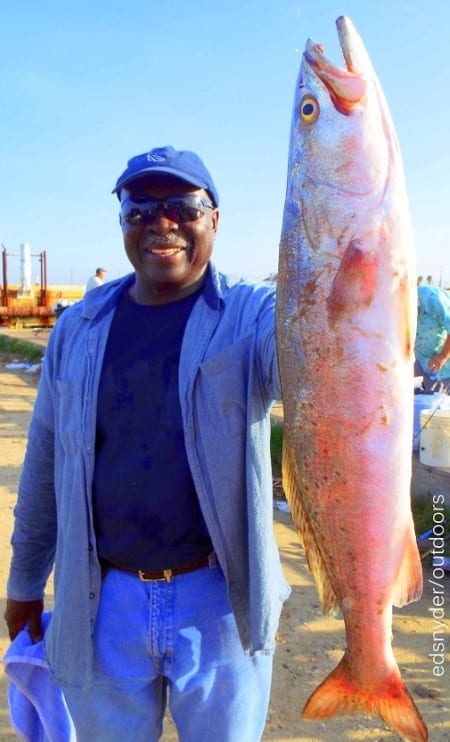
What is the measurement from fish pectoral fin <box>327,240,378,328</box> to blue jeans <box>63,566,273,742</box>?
0.96 m

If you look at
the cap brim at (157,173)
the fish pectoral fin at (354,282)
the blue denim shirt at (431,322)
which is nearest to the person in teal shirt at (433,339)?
the blue denim shirt at (431,322)

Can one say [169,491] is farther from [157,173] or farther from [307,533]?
[157,173]

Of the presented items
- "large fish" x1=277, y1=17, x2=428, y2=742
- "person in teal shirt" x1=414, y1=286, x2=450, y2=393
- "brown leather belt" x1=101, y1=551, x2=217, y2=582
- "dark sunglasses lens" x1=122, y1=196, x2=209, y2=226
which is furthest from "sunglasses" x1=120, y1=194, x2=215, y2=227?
"person in teal shirt" x1=414, y1=286, x2=450, y2=393

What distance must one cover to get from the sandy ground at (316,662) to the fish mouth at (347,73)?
2.87m

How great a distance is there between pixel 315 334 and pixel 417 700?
263 centimetres

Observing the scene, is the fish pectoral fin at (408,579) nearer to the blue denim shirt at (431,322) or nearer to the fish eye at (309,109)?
the fish eye at (309,109)

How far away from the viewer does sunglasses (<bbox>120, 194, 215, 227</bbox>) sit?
2039 millimetres

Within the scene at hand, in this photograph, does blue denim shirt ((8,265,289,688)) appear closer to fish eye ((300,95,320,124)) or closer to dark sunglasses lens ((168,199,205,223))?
dark sunglasses lens ((168,199,205,223))

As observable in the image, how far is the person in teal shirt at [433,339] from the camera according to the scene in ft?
19.1

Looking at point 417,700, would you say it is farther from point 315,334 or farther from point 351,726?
point 315,334

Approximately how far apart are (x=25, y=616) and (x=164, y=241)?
1550 mm

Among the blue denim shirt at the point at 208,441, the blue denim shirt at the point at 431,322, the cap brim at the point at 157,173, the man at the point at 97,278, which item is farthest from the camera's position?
the man at the point at 97,278

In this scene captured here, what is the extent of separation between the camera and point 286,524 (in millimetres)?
5699

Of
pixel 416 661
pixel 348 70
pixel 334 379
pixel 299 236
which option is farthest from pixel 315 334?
pixel 416 661
